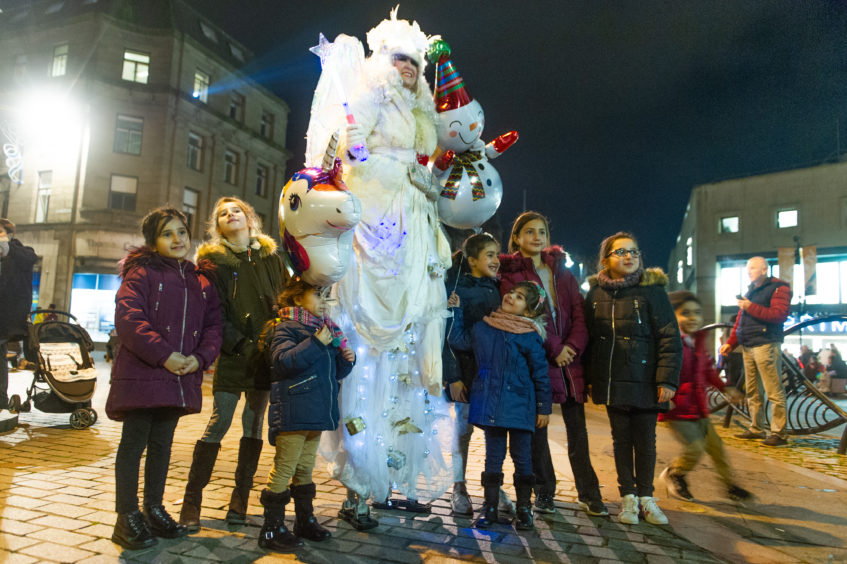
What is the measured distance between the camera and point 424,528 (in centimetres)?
331

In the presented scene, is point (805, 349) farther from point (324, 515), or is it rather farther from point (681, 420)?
point (324, 515)

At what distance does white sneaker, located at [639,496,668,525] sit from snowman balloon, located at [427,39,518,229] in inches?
80.9

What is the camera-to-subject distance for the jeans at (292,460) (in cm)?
297

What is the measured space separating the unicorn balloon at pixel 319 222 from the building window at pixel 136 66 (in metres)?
25.0

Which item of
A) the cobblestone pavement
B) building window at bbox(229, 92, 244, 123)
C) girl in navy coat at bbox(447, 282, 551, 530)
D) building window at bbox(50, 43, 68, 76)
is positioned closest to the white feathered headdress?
girl in navy coat at bbox(447, 282, 551, 530)

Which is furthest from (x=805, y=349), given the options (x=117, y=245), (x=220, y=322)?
(x=117, y=245)

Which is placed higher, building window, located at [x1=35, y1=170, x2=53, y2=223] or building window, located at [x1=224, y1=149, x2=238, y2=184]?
building window, located at [x1=224, y1=149, x2=238, y2=184]

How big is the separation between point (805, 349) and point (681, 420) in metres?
16.6

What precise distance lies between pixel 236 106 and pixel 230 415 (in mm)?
27827

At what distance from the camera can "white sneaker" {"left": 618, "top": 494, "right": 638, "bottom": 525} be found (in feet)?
11.5

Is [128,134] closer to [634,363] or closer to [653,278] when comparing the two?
[653,278]

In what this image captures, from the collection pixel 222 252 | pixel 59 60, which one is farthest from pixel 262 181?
pixel 222 252

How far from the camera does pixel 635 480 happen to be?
3773mm

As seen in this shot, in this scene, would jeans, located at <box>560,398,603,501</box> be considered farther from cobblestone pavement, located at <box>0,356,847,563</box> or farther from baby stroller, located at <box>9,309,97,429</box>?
baby stroller, located at <box>9,309,97,429</box>
